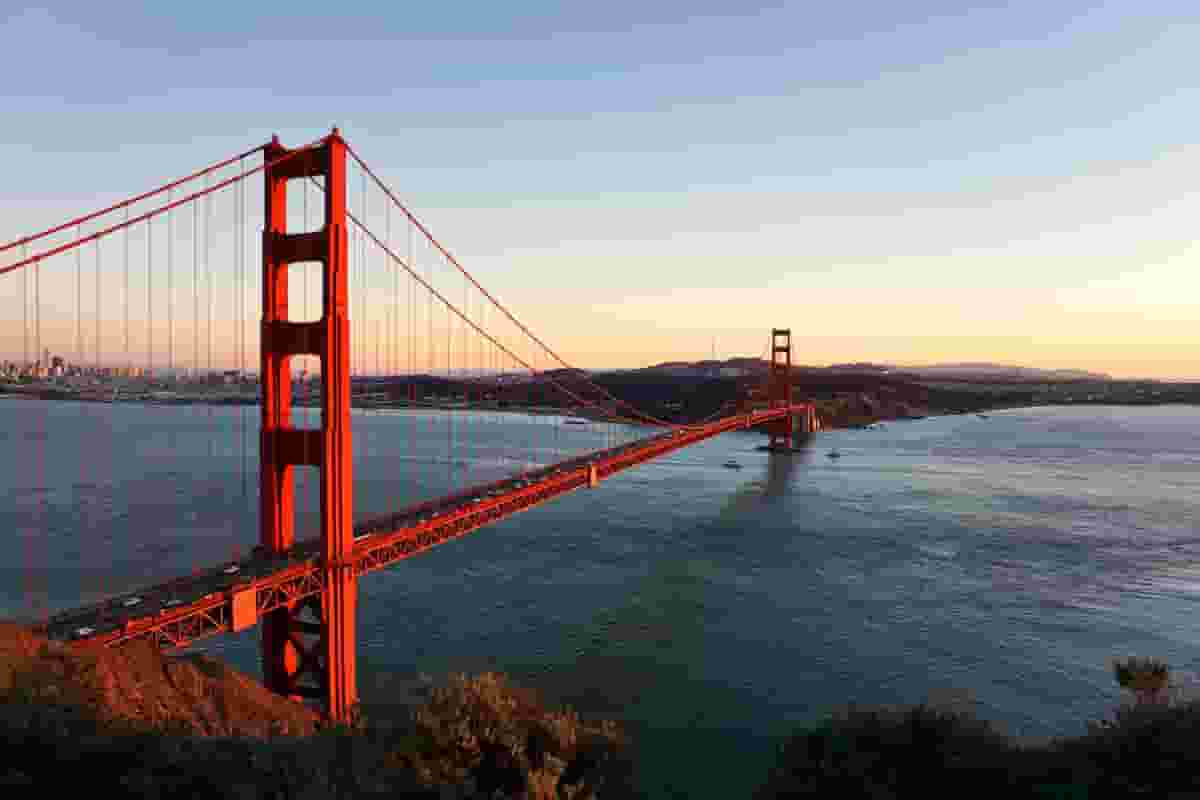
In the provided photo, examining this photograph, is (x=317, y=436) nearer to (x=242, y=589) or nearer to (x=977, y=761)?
(x=242, y=589)

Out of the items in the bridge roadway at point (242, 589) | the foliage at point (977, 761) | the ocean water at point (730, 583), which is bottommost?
the ocean water at point (730, 583)

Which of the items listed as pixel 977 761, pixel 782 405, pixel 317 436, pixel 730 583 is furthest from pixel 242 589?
pixel 782 405

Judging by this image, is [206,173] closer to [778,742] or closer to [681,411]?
[778,742]

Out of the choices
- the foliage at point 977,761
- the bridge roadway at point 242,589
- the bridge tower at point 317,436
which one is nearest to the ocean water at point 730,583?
the bridge tower at point 317,436

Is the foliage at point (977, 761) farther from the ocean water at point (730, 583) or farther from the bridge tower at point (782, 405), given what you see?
the bridge tower at point (782, 405)

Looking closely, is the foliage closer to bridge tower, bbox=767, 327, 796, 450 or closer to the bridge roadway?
the bridge roadway
